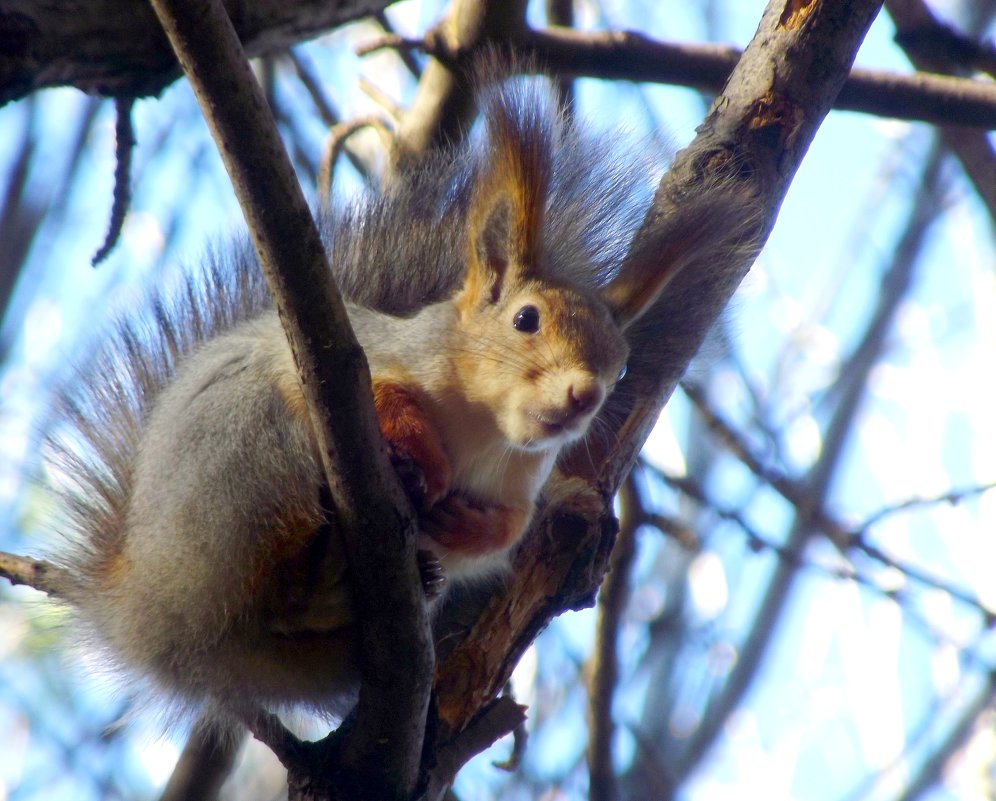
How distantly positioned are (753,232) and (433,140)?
39.3 inches

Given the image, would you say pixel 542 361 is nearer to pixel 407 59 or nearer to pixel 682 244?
pixel 682 244

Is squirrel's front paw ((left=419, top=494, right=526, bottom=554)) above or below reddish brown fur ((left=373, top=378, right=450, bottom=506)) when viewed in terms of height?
below

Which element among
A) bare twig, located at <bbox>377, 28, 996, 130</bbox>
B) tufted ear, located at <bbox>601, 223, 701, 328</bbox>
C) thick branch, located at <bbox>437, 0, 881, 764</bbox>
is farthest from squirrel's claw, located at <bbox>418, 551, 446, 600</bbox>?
bare twig, located at <bbox>377, 28, 996, 130</bbox>

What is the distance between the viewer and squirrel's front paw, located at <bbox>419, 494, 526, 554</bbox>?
79.0 inches

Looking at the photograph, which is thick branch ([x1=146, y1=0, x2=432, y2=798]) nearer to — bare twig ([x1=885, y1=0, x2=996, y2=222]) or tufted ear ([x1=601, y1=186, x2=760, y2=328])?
tufted ear ([x1=601, y1=186, x2=760, y2=328])

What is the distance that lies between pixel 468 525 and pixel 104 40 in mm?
1086

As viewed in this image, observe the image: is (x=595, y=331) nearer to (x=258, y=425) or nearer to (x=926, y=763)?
(x=258, y=425)

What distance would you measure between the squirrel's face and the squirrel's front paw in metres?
0.15

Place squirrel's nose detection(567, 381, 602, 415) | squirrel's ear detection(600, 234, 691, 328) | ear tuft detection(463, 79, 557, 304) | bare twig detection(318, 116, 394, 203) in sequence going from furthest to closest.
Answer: bare twig detection(318, 116, 394, 203), squirrel's ear detection(600, 234, 691, 328), ear tuft detection(463, 79, 557, 304), squirrel's nose detection(567, 381, 602, 415)

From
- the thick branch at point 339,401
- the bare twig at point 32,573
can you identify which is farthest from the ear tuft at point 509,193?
the bare twig at point 32,573

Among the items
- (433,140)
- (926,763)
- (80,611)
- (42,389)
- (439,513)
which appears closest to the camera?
Answer: (439,513)

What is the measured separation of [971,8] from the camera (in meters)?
5.56

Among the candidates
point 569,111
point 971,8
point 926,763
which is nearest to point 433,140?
point 569,111

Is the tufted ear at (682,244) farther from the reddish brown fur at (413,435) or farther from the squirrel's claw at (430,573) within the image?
the squirrel's claw at (430,573)
